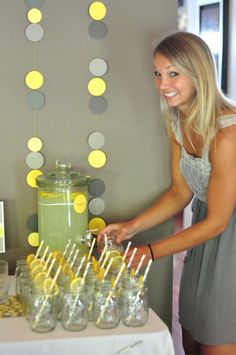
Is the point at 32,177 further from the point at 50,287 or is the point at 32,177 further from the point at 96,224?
the point at 50,287

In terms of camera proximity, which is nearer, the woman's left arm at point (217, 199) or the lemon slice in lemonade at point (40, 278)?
the lemon slice in lemonade at point (40, 278)

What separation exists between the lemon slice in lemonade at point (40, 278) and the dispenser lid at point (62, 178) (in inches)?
19.4

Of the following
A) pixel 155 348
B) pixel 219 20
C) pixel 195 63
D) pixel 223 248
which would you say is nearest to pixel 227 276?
pixel 223 248

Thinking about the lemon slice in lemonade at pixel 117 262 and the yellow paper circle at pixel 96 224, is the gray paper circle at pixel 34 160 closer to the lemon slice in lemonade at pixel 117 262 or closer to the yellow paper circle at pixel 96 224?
the yellow paper circle at pixel 96 224

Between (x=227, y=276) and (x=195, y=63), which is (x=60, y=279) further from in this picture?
(x=195, y=63)

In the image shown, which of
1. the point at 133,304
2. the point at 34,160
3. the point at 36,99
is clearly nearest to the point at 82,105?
the point at 36,99

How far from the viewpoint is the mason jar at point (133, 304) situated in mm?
1626

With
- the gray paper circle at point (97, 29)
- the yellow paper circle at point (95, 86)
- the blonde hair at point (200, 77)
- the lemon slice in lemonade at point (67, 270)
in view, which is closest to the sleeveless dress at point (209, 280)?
the blonde hair at point (200, 77)

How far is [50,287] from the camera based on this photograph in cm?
162

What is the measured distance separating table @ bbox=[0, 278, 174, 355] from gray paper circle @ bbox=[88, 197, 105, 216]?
769mm

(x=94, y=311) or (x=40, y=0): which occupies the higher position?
(x=40, y=0)

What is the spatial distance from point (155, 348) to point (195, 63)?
92 cm

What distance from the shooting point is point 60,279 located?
5.73 ft

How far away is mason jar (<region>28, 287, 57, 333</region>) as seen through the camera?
158cm
